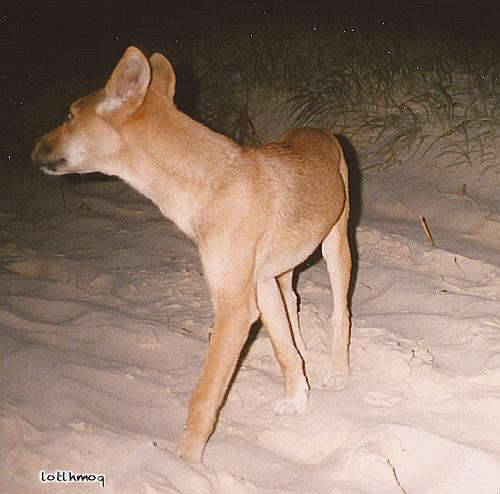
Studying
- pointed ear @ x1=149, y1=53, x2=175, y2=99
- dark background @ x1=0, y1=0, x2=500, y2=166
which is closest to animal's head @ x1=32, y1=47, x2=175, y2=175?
pointed ear @ x1=149, y1=53, x2=175, y2=99

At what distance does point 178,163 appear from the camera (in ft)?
12.1

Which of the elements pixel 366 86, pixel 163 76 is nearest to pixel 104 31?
pixel 366 86

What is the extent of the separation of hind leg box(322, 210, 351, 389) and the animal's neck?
122cm

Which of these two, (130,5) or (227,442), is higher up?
(227,442)

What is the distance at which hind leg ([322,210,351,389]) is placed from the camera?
4352mm

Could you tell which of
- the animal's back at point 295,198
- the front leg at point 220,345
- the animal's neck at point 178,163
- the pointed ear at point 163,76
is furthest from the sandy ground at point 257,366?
the pointed ear at point 163,76

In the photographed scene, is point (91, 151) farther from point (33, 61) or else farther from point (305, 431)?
point (33, 61)

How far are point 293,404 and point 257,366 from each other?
0.69m

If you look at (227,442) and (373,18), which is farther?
(373,18)

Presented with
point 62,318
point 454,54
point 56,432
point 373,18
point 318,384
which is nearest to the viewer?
point 56,432

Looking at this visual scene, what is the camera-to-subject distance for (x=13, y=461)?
305 centimetres

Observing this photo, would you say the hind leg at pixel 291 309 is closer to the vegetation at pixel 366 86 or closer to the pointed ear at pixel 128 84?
the pointed ear at pixel 128 84

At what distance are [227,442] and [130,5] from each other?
19.3 metres

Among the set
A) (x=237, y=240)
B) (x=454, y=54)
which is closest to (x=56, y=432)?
(x=237, y=240)
